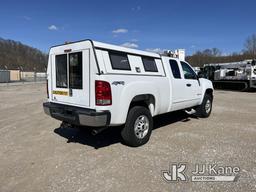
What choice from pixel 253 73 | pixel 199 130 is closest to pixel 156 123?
pixel 199 130

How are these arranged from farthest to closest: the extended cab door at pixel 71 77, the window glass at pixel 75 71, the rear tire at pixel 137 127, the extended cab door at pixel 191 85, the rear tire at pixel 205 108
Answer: the rear tire at pixel 205 108, the extended cab door at pixel 191 85, the rear tire at pixel 137 127, the window glass at pixel 75 71, the extended cab door at pixel 71 77

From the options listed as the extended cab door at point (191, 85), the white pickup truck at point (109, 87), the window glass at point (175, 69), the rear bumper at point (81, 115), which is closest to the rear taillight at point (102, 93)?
the white pickup truck at point (109, 87)

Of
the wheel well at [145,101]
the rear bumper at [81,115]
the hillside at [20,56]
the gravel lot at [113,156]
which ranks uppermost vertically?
the hillside at [20,56]

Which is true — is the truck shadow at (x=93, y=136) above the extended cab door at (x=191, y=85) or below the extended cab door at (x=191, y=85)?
below

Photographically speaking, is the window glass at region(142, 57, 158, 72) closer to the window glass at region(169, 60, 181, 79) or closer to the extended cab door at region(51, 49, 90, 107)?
the window glass at region(169, 60, 181, 79)

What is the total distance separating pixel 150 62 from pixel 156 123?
2392 millimetres

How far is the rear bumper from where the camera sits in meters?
3.88

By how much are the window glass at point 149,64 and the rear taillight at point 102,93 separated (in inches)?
52.6

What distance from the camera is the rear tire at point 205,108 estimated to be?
738cm

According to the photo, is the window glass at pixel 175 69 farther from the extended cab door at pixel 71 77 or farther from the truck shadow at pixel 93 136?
the extended cab door at pixel 71 77

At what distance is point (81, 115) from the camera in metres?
4.02

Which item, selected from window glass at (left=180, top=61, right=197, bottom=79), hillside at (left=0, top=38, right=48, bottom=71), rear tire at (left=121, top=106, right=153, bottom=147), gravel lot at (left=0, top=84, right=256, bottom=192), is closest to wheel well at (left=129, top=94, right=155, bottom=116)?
rear tire at (left=121, top=106, right=153, bottom=147)

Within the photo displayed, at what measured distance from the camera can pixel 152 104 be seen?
16.8 ft

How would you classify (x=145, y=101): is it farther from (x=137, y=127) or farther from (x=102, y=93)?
(x=102, y=93)
